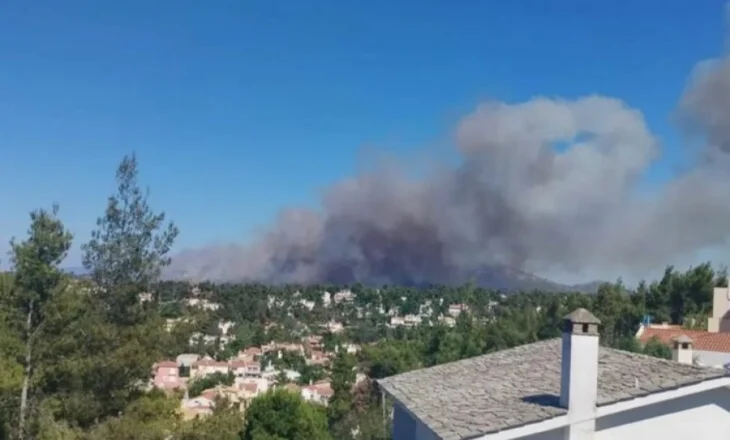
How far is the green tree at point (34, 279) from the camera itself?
537 inches

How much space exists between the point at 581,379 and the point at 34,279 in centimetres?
1030

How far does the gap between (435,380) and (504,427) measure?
9.45 ft

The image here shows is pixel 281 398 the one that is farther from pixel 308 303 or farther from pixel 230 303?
pixel 308 303

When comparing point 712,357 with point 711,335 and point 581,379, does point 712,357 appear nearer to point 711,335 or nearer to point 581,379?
point 711,335

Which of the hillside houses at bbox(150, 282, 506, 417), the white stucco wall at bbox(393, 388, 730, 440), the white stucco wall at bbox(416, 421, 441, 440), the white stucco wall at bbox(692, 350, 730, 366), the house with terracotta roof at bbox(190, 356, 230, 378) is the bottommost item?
the house with terracotta roof at bbox(190, 356, 230, 378)

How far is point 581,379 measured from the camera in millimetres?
6727

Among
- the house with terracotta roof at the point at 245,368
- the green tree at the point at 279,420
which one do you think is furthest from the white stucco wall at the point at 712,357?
the house with terracotta roof at the point at 245,368

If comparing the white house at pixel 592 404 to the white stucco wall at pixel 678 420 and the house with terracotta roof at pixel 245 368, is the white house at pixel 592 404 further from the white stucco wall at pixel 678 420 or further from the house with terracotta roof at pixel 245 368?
the house with terracotta roof at pixel 245 368

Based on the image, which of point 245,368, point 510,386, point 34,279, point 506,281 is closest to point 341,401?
point 34,279

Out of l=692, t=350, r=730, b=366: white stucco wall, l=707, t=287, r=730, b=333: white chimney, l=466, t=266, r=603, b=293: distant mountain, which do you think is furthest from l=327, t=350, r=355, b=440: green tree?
l=466, t=266, r=603, b=293: distant mountain

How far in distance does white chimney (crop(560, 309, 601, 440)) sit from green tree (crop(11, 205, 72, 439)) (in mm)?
10040

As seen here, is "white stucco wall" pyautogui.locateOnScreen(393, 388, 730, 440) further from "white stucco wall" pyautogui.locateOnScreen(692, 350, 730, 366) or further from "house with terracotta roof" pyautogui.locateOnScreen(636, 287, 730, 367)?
"white stucco wall" pyautogui.locateOnScreen(692, 350, 730, 366)

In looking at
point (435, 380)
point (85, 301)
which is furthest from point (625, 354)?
point (85, 301)

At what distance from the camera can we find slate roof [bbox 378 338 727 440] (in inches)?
273
